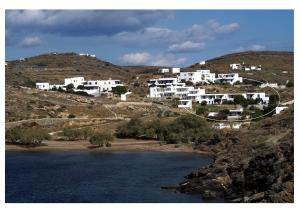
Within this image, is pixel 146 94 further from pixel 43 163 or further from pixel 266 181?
pixel 266 181

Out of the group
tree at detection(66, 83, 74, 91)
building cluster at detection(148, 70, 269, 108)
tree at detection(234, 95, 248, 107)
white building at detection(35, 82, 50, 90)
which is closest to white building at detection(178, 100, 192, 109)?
building cluster at detection(148, 70, 269, 108)

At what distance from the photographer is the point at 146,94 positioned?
118ft

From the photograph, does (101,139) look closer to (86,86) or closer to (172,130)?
(172,130)

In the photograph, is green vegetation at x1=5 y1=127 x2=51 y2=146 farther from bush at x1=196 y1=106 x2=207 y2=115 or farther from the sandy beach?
bush at x1=196 y1=106 x2=207 y2=115

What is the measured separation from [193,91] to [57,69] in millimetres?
19101

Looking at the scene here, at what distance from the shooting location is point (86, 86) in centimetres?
3825

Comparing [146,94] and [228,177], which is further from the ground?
[146,94]

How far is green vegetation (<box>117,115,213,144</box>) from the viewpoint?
77.9 feet

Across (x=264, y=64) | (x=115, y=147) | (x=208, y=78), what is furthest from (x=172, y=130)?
(x=264, y=64)

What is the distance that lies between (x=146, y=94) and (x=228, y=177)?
23321 mm

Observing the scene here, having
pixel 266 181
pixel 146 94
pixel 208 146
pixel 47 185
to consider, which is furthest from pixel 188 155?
pixel 146 94

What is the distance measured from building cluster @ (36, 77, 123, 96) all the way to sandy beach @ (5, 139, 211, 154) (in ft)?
40.2

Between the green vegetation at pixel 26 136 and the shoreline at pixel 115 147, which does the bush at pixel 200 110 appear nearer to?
the shoreline at pixel 115 147

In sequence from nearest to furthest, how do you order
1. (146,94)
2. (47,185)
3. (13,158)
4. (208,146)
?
(47,185)
(13,158)
(208,146)
(146,94)
